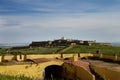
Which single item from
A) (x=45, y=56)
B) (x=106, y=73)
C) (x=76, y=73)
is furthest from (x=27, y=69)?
(x=106, y=73)

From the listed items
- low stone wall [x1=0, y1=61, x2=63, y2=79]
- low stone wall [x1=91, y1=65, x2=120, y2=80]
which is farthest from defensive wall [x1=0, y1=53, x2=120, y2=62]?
low stone wall [x1=91, y1=65, x2=120, y2=80]

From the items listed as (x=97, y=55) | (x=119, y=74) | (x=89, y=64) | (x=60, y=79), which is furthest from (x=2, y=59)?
(x=119, y=74)

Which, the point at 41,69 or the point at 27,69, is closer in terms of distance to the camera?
the point at 27,69

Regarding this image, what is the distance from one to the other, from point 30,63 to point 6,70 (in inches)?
137

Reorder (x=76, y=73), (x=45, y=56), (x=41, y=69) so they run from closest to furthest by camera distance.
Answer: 1. (x=76, y=73)
2. (x=41, y=69)
3. (x=45, y=56)

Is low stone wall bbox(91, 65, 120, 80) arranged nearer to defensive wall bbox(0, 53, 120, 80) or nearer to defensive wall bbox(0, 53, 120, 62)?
defensive wall bbox(0, 53, 120, 80)

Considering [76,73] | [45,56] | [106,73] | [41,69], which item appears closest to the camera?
[106,73]

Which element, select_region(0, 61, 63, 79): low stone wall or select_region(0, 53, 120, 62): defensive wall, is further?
select_region(0, 53, 120, 62): defensive wall

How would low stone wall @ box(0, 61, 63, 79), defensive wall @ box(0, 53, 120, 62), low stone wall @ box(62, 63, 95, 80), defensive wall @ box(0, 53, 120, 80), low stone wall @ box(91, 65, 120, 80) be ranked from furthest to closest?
1. defensive wall @ box(0, 53, 120, 62)
2. low stone wall @ box(0, 61, 63, 79)
3. low stone wall @ box(62, 63, 95, 80)
4. defensive wall @ box(0, 53, 120, 80)
5. low stone wall @ box(91, 65, 120, 80)

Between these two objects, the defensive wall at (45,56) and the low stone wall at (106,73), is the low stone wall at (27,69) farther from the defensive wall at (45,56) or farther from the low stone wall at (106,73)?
the low stone wall at (106,73)

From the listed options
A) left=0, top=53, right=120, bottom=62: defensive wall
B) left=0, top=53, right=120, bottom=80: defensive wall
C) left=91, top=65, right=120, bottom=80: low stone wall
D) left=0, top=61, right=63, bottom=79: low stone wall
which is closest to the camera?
left=91, top=65, right=120, bottom=80: low stone wall

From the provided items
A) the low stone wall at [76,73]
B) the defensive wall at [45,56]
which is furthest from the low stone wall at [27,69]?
the defensive wall at [45,56]

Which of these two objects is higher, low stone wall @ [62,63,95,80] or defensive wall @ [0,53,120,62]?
defensive wall @ [0,53,120,62]

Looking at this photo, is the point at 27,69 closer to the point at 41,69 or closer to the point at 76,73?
the point at 41,69
